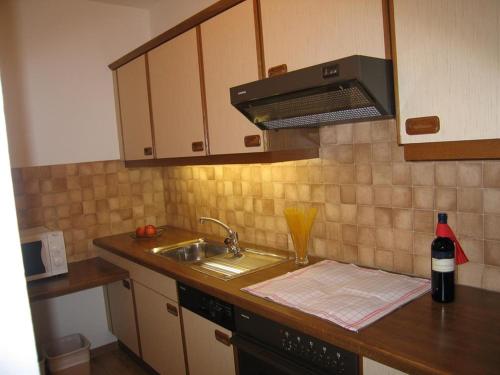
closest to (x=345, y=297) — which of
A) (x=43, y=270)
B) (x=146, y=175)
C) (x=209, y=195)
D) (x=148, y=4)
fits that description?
(x=209, y=195)

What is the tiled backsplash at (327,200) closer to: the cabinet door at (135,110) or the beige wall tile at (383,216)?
the beige wall tile at (383,216)

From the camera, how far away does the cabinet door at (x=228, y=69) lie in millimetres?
1820

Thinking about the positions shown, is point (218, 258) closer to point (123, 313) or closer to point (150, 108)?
point (123, 313)

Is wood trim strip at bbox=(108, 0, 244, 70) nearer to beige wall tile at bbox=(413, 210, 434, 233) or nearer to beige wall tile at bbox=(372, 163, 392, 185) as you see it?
beige wall tile at bbox=(372, 163, 392, 185)

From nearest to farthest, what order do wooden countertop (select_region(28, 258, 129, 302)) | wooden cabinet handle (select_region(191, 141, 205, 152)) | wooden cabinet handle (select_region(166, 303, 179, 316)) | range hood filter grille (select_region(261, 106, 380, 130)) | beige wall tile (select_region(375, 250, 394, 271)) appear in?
1. range hood filter grille (select_region(261, 106, 380, 130))
2. beige wall tile (select_region(375, 250, 394, 271))
3. wooden cabinet handle (select_region(166, 303, 179, 316))
4. wooden cabinet handle (select_region(191, 141, 205, 152))
5. wooden countertop (select_region(28, 258, 129, 302))

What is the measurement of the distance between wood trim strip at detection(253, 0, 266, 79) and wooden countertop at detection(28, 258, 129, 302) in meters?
1.65

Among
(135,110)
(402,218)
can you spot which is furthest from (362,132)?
(135,110)

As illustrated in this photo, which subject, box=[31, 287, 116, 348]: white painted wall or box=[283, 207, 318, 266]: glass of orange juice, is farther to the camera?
box=[31, 287, 116, 348]: white painted wall

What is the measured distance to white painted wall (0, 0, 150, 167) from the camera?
2.70m

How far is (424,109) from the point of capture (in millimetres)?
1220

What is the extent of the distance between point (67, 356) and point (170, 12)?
2520mm

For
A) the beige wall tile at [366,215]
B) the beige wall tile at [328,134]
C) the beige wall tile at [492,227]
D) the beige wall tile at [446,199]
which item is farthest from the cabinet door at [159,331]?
the beige wall tile at [492,227]

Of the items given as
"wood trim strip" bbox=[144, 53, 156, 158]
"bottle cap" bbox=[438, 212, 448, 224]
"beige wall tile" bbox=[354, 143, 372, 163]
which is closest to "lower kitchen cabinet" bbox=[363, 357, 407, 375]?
"bottle cap" bbox=[438, 212, 448, 224]

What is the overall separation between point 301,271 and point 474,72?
106cm
